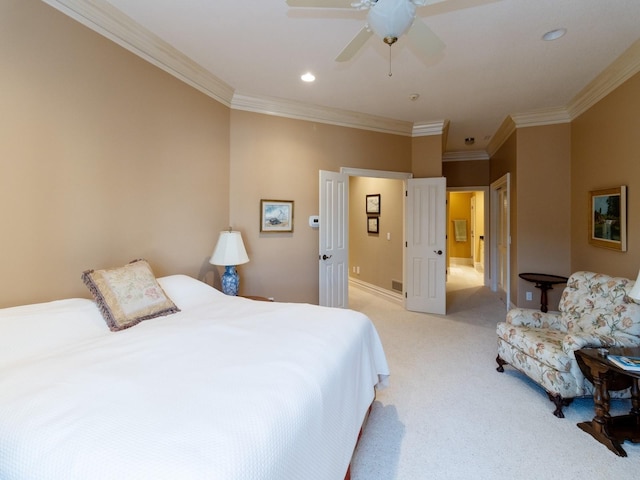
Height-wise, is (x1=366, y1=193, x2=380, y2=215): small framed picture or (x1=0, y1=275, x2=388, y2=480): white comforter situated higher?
(x1=366, y1=193, x2=380, y2=215): small framed picture

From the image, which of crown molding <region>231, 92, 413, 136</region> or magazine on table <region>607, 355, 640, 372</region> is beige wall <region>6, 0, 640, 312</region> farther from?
magazine on table <region>607, 355, 640, 372</region>

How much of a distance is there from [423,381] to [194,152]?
3044mm

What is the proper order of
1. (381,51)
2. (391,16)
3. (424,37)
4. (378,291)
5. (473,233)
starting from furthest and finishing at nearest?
(473,233) < (378,291) < (381,51) < (424,37) < (391,16)

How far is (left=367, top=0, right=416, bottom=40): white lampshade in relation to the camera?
4.76ft

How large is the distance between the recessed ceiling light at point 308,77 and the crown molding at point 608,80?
281cm

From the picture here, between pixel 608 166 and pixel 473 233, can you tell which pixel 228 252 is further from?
pixel 473 233

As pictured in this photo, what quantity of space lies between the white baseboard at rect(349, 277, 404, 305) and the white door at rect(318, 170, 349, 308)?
1.30 meters

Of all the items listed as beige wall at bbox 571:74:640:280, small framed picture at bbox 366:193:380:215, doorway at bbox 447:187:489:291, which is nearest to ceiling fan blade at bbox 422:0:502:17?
beige wall at bbox 571:74:640:280

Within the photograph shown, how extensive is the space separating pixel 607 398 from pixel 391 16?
2577mm

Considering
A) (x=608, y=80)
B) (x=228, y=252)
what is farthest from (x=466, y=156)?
(x=228, y=252)

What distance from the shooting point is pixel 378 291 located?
5.83m

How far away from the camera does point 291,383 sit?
48.3 inches

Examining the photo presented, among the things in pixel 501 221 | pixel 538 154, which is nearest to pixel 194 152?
pixel 538 154

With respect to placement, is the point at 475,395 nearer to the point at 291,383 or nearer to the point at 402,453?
the point at 402,453
